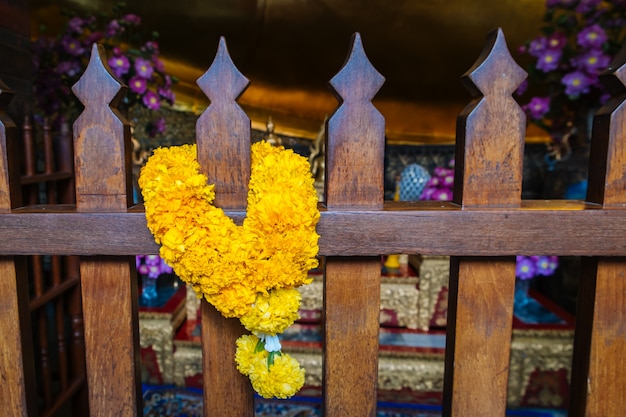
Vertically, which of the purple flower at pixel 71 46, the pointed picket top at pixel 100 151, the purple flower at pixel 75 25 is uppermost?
the purple flower at pixel 75 25

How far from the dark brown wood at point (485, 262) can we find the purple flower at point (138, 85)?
1293mm

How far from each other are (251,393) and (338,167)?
1.08 feet

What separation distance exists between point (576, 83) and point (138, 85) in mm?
1468

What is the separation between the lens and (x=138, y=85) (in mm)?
1565

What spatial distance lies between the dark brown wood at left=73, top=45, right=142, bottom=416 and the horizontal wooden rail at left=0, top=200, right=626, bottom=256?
3cm

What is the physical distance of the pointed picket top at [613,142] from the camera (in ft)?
1.79

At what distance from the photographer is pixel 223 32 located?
9.00ft

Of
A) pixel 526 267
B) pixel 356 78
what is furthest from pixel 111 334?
pixel 526 267

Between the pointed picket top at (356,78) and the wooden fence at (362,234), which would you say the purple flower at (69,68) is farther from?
the pointed picket top at (356,78)

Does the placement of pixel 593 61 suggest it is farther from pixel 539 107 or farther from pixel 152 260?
pixel 152 260

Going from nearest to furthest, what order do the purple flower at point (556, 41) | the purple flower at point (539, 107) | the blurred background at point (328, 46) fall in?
the purple flower at point (556, 41) < the purple flower at point (539, 107) < the blurred background at point (328, 46)

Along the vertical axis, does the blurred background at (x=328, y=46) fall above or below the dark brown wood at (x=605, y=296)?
above

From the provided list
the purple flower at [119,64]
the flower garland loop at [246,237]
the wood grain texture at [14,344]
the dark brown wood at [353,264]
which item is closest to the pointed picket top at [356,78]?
the dark brown wood at [353,264]

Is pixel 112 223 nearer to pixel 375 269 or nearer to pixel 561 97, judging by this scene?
pixel 375 269
